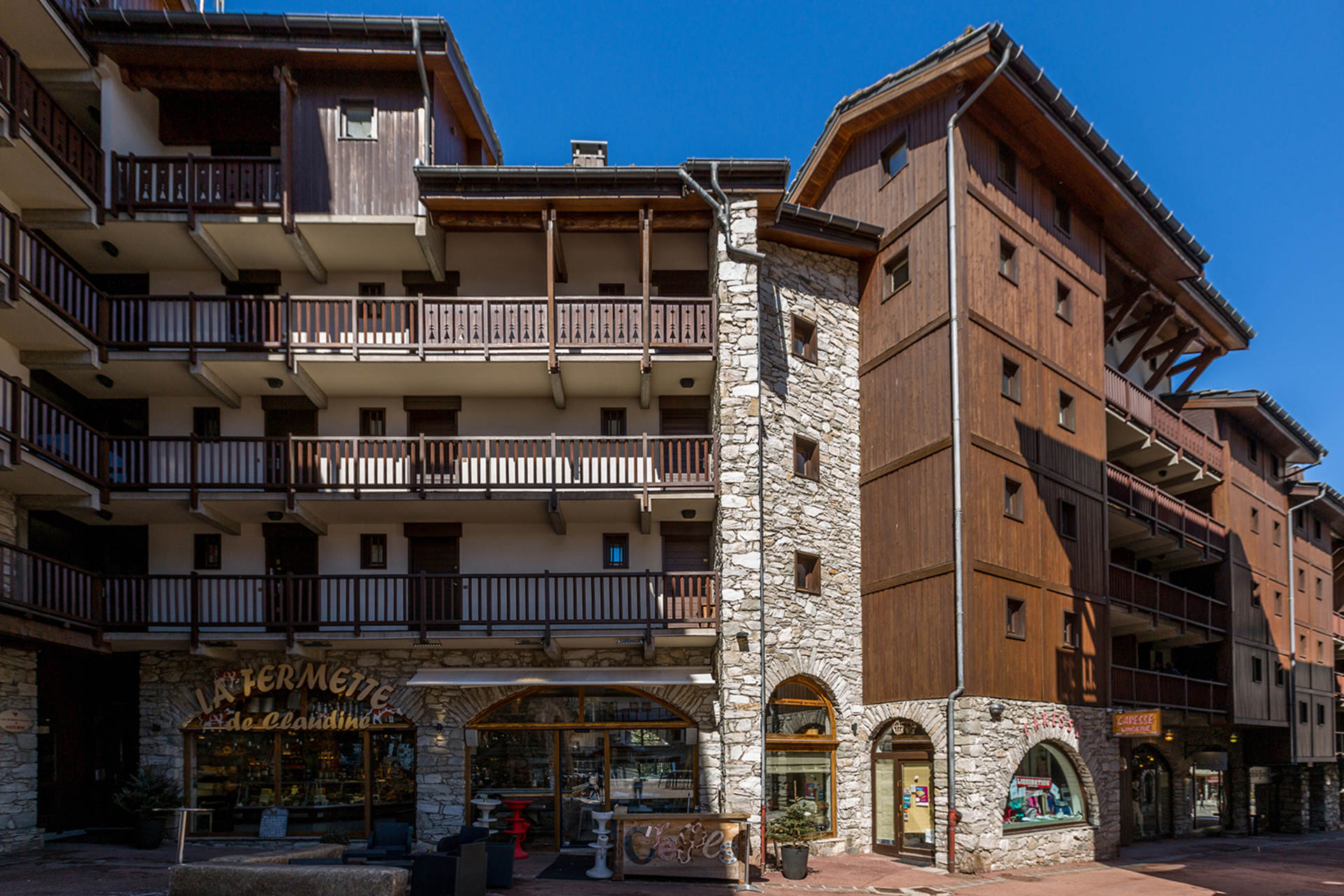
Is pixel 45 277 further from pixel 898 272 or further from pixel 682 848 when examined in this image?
pixel 898 272

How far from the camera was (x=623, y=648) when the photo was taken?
2073 centimetres

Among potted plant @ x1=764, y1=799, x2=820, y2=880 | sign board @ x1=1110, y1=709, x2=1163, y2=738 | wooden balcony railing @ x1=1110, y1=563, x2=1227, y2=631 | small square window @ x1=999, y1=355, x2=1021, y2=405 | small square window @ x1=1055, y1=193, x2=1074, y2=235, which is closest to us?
potted plant @ x1=764, y1=799, x2=820, y2=880

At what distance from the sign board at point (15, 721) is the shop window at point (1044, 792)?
1714cm

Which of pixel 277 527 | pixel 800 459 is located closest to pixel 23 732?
pixel 277 527

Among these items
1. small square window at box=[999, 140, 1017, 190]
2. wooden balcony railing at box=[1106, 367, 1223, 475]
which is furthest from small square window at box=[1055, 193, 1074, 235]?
wooden balcony railing at box=[1106, 367, 1223, 475]

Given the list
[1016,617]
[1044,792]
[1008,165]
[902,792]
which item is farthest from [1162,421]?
[902,792]

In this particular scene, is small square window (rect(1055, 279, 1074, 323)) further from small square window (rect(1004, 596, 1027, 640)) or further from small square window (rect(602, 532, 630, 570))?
small square window (rect(602, 532, 630, 570))

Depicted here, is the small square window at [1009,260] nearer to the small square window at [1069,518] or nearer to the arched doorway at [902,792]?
the small square window at [1069,518]

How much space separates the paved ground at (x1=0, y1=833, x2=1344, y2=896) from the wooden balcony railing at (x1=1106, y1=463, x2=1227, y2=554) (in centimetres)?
812

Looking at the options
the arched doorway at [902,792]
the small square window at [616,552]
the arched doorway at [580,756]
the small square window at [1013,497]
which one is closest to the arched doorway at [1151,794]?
the arched doorway at [902,792]

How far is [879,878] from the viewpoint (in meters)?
18.2

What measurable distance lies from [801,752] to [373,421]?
10.7 metres

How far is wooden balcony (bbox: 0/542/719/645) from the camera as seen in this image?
19781mm

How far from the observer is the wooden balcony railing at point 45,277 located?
16703 mm
